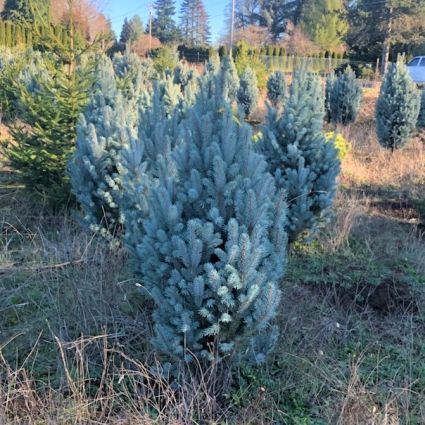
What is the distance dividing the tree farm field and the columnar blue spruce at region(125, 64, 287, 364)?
24 cm

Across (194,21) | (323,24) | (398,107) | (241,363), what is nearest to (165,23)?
(194,21)

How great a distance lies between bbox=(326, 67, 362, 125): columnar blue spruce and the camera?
13.4 m

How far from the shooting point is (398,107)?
9.69 meters

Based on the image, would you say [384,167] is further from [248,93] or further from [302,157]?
[248,93]

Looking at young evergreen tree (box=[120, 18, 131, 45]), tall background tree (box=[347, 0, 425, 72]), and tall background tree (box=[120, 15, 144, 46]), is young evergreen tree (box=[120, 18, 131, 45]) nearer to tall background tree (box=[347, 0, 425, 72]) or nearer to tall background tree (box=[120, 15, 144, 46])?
tall background tree (box=[120, 15, 144, 46])

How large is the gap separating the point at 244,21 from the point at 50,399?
56.1 metres

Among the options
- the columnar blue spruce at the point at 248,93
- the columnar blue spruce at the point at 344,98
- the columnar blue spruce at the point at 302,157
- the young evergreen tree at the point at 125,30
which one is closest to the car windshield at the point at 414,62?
the columnar blue spruce at the point at 248,93

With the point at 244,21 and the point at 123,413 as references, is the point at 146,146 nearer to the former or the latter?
the point at 123,413

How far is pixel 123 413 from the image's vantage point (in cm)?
222

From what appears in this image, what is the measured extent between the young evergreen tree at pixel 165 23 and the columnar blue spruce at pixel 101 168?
4901 cm

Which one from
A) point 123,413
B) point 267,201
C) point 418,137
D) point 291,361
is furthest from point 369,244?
point 418,137

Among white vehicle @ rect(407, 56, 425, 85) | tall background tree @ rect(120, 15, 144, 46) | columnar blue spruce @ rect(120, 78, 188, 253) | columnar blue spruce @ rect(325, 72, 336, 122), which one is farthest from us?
tall background tree @ rect(120, 15, 144, 46)

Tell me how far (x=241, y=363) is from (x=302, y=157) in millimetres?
2324

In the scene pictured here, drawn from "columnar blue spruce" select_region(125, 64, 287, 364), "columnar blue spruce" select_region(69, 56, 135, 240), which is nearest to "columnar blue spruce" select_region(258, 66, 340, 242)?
"columnar blue spruce" select_region(69, 56, 135, 240)
